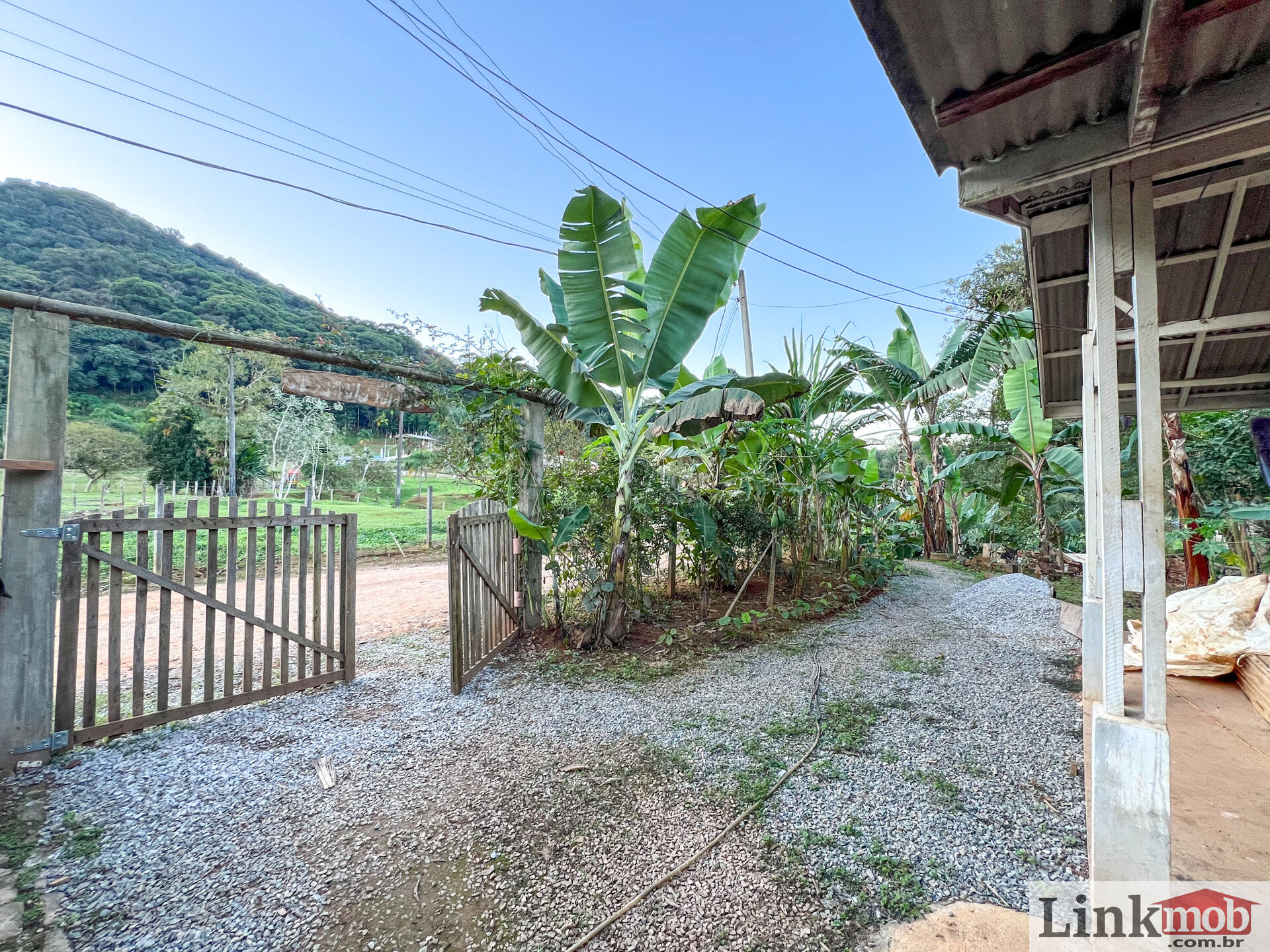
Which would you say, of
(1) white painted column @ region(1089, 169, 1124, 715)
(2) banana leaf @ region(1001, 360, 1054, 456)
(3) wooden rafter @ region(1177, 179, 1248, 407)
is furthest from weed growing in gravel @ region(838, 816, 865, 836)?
(2) banana leaf @ region(1001, 360, 1054, 456)

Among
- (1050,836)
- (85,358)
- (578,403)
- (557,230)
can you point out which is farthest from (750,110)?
(85,358)

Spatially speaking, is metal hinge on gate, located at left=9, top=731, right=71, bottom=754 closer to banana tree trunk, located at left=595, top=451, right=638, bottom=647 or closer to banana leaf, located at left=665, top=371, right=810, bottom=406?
banana tree trunk, located at left=595, top=451, right=638, bottom=647

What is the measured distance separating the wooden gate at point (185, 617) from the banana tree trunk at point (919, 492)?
9046 mm

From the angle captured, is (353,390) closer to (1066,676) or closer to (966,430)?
(1066,676)

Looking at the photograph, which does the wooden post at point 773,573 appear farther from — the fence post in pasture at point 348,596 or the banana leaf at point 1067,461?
the banana leaf at point 1067,461

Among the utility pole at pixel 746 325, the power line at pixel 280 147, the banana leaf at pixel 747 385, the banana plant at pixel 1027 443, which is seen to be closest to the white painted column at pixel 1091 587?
the banana leaf at pixel 747 385

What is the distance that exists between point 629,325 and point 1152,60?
11.0 ft

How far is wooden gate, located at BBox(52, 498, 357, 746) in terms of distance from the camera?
264 centimetres

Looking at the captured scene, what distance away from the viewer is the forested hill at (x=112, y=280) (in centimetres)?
1259

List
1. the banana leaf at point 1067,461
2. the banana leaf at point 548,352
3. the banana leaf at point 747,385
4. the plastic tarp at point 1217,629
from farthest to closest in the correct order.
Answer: the banana leaf at point 1067,461 → the banana leaf at point 747,385 → the banana leaf at point 548,352 → the plastic tarp at point 1217,629

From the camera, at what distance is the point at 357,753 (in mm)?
2752

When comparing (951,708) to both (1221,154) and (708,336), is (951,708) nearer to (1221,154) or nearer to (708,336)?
(1221,154)

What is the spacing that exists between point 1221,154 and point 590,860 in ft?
11.2

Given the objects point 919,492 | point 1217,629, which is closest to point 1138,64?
point 1217,629
